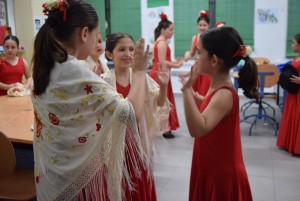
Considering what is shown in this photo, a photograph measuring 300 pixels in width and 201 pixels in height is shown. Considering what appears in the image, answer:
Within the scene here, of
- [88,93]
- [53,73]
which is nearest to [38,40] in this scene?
[53,73]

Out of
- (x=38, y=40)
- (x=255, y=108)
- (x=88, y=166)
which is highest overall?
(x=38, y=40)

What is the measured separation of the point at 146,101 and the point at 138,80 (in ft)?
1.70

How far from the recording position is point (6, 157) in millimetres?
1813

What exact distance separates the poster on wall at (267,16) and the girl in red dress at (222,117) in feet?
16.0

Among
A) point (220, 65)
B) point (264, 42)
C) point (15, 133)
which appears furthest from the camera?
point (264, 42)

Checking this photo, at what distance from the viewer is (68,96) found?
111 cm

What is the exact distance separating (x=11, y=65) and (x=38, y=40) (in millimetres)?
2968

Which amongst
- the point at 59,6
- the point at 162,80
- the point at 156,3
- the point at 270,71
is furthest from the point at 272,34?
the point at 59,6

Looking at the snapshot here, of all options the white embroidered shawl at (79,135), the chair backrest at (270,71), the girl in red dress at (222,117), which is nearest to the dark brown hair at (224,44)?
the girl in red dress at (222,117)

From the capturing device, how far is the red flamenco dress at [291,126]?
339 centimetres

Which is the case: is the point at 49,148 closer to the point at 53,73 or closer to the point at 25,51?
the point at 53,73

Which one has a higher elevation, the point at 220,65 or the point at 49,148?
the point at 220,65

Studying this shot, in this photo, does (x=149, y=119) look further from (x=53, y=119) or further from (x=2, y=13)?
(x=2, y=13)

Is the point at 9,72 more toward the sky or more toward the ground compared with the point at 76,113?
more toward the ground
